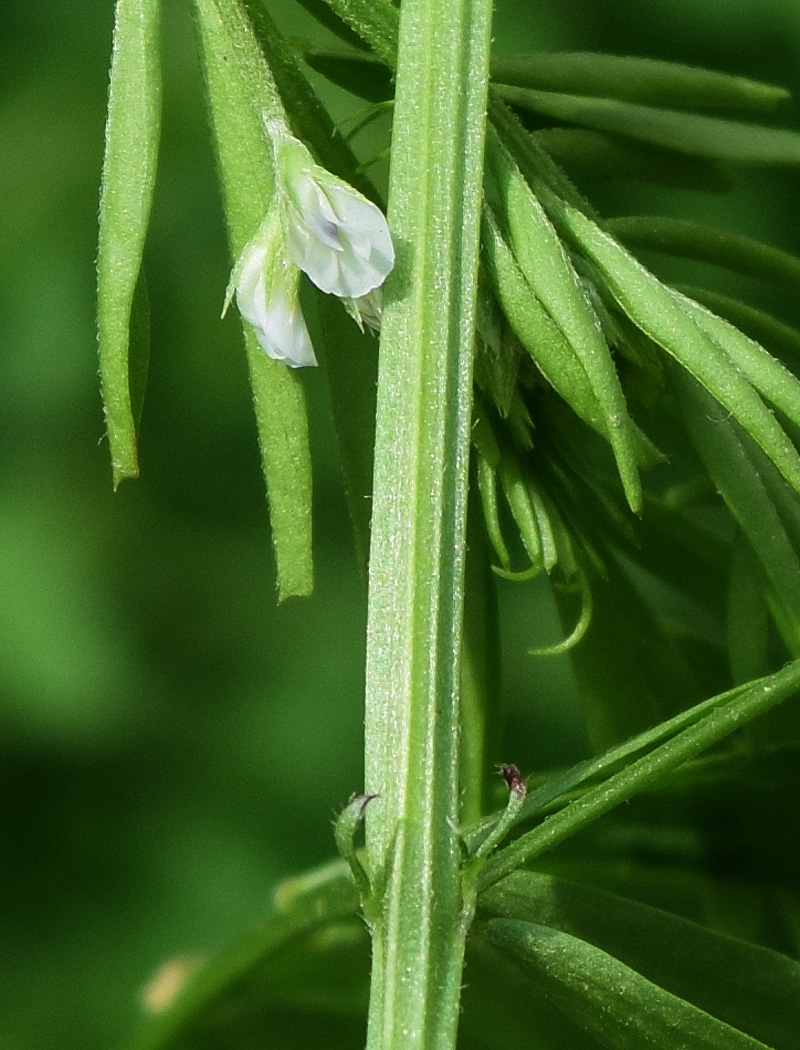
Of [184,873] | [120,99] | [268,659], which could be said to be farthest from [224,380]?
[120,99]

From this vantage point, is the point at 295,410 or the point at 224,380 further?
the point at 224,380

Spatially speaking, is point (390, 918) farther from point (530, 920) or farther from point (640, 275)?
point (640, 275)

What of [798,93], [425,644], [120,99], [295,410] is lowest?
[425,644]

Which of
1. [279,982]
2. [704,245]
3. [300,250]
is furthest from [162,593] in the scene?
[300,250]

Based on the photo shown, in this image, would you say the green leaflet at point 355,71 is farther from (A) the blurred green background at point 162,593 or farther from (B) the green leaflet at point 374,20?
(A) the blurred green background at point 162,593

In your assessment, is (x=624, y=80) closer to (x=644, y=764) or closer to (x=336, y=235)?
(x=336, y=235)

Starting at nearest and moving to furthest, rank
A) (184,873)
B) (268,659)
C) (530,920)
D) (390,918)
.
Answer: (390,918), (530,920), (184,873), (268,659)

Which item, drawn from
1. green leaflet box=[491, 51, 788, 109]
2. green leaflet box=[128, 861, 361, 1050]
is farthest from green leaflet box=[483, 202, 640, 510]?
green leaflet box=[128, 861, 361, 1050]

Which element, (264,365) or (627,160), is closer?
(264,365)
